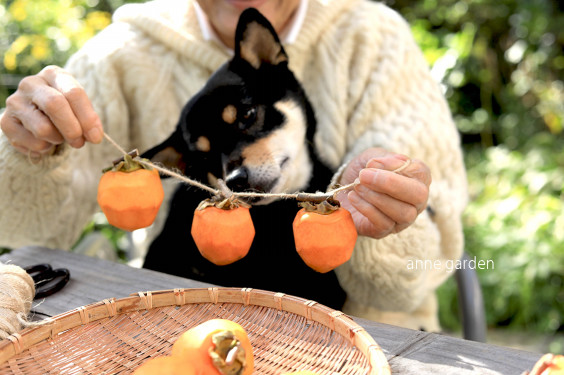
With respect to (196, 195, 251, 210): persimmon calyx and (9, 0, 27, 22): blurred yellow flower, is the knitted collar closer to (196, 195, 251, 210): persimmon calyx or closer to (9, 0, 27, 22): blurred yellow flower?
(196, 195, 251, 210): persimmon calyx

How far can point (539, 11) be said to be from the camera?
282cm

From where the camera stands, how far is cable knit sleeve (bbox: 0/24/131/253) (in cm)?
119

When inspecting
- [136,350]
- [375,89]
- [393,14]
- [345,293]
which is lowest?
[345,293]

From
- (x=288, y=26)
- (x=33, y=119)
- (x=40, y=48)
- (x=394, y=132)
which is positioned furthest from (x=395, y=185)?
(x=40, y=48)

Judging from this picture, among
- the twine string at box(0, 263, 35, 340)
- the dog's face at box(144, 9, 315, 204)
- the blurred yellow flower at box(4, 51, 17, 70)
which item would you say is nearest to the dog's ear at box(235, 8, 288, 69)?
the dog's face at box(144, 9, 315, 204)

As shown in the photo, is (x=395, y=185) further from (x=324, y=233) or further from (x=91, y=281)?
(x=91, y=281)

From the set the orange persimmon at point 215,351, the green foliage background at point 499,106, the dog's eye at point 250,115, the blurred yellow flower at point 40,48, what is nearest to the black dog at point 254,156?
the dog's eye at point 250,115

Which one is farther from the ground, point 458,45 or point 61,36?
point 458,45

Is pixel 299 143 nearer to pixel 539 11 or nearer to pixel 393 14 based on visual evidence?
pixel 393 14

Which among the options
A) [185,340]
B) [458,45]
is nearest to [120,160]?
[185,340]

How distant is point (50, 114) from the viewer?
0.87m

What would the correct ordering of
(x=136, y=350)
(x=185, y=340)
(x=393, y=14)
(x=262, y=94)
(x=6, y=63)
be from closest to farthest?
1. (x=185, y=340)
2. (x=136, y=350)
3. (x=262, y=94)
4. (x=393, y=14)
5. (x=6, y=63)

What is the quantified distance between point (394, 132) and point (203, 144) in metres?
0.42

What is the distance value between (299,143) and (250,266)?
274mm
